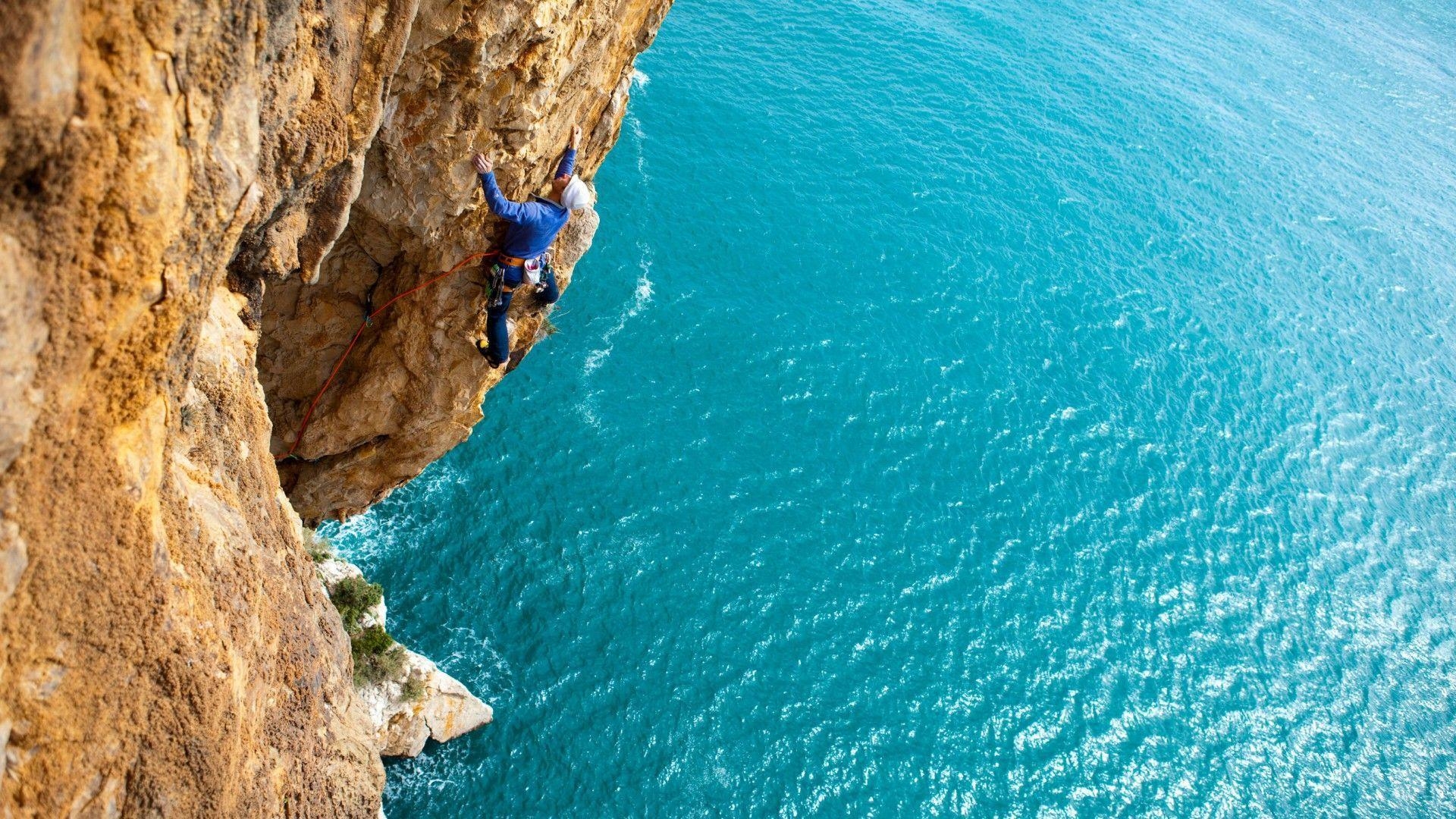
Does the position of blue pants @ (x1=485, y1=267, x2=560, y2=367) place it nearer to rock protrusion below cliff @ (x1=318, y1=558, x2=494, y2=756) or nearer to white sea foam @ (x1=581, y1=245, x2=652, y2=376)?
rock protrusion below cliff @ (x1=318, y1=558, x2=494, y2=756)

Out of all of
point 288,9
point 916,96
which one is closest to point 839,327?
point 916,96

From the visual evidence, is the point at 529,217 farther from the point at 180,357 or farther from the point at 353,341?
the point at 180,357

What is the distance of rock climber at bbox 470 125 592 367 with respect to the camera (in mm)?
14773

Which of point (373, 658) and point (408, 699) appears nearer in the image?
point (373, 658)

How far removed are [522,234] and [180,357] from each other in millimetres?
8761

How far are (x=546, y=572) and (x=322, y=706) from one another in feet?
50.8

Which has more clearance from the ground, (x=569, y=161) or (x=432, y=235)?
(x=569, y=161)

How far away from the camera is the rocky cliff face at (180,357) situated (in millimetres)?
5695

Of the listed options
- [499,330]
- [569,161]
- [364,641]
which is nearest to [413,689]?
[364,641]

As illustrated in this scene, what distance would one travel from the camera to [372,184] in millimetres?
14875

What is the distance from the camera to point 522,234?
15859mm

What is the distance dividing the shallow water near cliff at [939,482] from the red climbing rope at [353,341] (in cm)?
608

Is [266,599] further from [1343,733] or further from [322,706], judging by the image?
[1343,733]

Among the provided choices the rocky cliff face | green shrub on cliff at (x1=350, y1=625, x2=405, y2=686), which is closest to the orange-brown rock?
the rocky cliff face
